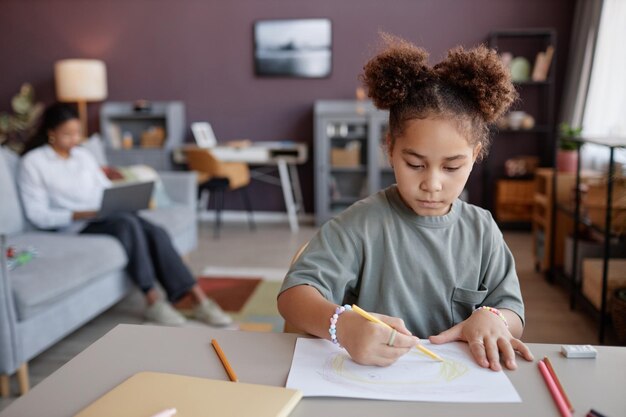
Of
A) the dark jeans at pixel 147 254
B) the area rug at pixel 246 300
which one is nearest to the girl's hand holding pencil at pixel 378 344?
the area rug at pixel 246 300

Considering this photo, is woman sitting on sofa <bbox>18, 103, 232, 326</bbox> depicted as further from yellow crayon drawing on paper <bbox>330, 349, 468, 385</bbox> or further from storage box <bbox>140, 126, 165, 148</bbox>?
storage box <bbox>140, 126, 165, 148</bbox>

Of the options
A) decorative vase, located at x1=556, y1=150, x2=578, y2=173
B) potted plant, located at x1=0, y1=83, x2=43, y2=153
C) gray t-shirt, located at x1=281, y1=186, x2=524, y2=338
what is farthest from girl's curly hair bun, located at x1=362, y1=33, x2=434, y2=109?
potted plant, located at x1=0, y1=83, x2=43, y2=153

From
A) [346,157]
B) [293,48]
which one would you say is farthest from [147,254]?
[293,48]

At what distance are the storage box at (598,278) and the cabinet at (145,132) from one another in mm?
3708

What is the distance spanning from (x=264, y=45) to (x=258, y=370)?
503 cm

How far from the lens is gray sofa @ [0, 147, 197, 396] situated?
2.13 meters

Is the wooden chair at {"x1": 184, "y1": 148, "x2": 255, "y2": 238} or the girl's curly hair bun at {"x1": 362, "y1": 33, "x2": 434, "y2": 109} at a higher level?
the girl's curly hair bun at {"x1": 362, "y1": 33, "x2": 434, "y2": 109}

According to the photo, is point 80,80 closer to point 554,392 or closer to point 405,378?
point 405,378

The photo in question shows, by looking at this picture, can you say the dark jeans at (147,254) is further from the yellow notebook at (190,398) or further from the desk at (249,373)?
the yellow notebook at (190,398)

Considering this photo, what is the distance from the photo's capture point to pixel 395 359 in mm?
772

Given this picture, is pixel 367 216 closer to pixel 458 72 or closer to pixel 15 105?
pixel 458 72

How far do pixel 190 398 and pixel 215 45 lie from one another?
5255 mm

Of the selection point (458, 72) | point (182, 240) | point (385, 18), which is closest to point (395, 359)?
point (458, 72)

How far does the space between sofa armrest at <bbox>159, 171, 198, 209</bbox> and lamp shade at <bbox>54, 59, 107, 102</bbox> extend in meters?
1.75
